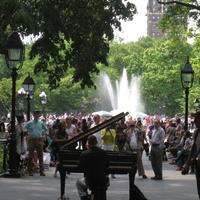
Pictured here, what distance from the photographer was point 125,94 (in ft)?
403

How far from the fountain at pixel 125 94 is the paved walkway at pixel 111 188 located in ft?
283

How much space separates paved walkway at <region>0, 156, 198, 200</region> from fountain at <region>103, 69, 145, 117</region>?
86.3 metres

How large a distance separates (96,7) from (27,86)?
7.62m

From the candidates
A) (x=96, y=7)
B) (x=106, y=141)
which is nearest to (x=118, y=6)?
(x=96, y=7)

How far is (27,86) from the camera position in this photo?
3741 centimetres

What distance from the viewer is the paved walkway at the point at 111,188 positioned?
15.5m

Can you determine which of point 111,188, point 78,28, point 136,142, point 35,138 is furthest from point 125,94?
point 111,188

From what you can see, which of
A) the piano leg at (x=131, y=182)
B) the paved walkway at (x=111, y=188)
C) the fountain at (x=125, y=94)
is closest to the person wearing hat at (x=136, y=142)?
the paved walkway at (x=111, y=188)

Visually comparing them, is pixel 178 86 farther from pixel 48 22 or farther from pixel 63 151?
pixel 63 151

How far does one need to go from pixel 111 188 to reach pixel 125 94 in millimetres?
105195

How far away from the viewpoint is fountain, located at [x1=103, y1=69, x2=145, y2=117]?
114250 millimetres

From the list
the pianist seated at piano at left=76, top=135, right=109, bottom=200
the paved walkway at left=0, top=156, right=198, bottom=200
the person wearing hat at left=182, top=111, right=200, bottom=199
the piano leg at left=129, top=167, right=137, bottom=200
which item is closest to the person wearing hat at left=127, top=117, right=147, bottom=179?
the paved walkway at left=0, top=156, right=198, bottom=200

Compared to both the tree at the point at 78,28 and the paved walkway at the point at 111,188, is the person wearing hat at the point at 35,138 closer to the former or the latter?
the paved walkway at the point at 111,188

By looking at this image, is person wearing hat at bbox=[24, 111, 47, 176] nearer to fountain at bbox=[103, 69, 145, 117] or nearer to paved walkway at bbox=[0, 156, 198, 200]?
paved walkway at bbox=[0, 156, 198, 200]
